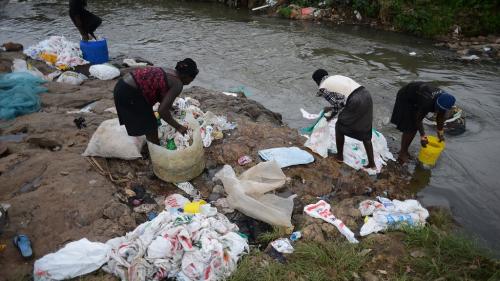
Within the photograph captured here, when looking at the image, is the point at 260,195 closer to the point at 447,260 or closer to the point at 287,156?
the point at 287,156

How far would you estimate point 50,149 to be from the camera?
3996 millimetres

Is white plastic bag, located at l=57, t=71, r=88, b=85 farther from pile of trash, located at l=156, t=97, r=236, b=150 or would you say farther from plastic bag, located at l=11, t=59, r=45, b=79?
pile of trash, located at l=156, t=97, r=236, b=150

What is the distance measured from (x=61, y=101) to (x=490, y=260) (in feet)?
18.6

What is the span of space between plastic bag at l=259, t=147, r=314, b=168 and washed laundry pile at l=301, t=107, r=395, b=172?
0.28 meters

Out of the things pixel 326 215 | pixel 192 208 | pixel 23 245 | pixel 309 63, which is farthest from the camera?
pixel 309 63

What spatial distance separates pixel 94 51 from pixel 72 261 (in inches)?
219

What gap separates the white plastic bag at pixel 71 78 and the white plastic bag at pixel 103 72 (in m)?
0.26

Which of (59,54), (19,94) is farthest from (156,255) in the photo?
(59,54)

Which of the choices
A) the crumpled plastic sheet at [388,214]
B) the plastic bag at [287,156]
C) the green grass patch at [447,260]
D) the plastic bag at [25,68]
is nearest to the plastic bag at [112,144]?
the plastic bag at [287,156]

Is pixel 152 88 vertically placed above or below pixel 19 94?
above

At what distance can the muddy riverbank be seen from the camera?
292 cm

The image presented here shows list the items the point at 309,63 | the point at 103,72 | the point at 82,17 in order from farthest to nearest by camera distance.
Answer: the point at 309,63, the point at 82,17, the point at 103,72

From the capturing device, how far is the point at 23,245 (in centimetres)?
270

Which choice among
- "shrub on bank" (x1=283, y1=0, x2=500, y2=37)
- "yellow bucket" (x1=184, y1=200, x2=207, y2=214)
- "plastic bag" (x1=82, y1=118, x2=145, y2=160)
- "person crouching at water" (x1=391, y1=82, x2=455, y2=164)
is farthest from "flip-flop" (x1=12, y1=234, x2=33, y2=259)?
"shrub on bank" (x1=283, y1=0, x2=500, y2=37)
